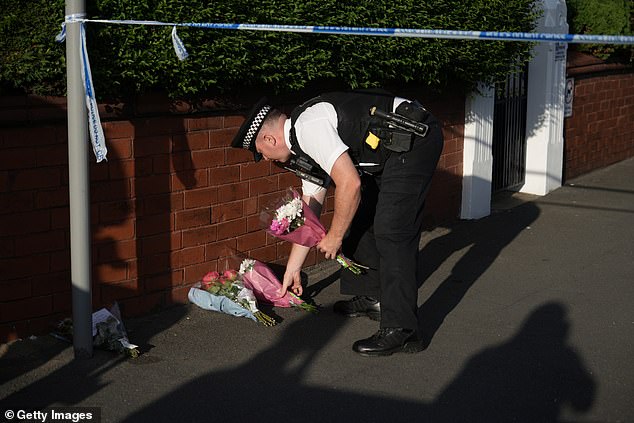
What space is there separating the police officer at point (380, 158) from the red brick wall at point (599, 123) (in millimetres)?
6289

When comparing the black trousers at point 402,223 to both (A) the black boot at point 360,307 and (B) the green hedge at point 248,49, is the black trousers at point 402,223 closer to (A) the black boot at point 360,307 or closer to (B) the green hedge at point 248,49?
(A) the black boot at point 360,307

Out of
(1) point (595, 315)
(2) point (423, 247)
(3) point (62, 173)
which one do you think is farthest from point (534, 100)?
(3) point (62, 173)

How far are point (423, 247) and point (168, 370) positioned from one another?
11.4 ft

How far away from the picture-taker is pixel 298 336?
593 cm

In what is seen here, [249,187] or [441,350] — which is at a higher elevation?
[249,187]

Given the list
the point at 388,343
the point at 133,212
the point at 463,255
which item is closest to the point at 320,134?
the point at 388,343

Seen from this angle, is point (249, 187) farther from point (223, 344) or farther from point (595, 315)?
point (595, 315)

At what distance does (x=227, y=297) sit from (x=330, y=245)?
3.63 ft

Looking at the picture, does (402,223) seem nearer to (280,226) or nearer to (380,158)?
(380,158)

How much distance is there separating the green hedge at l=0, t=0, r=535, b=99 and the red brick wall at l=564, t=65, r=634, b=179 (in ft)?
11.9

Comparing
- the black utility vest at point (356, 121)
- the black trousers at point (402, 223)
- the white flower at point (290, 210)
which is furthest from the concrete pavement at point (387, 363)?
the black utility vest at point (356, 121)

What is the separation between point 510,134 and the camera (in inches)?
418

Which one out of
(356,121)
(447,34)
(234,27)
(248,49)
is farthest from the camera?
(248,49)

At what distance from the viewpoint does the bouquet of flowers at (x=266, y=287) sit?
6406 millimetres
